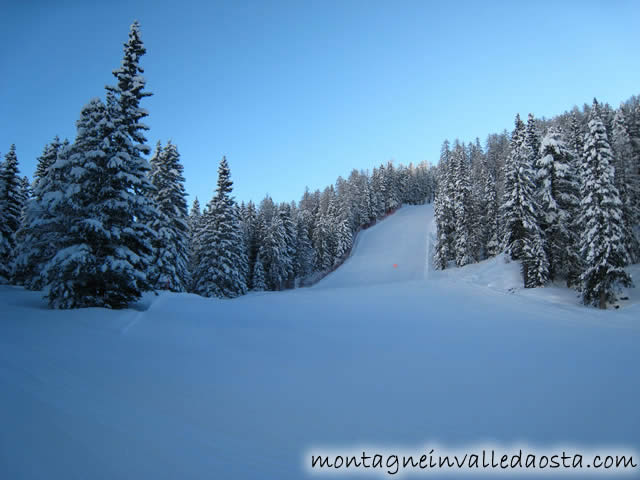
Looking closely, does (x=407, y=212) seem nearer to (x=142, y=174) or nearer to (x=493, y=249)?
(x=493, y=249)

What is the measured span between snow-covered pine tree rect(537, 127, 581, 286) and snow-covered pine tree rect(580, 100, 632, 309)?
3.72 meters

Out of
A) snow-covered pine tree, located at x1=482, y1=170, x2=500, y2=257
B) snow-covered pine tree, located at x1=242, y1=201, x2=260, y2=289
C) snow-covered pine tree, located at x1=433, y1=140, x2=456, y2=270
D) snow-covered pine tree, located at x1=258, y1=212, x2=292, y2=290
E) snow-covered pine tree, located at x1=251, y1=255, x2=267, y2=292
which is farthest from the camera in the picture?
snow-covered pine tree, located at x1=242, y1=201, x2=260, y2=289

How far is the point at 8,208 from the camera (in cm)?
2631

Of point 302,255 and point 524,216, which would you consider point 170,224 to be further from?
point 302,255

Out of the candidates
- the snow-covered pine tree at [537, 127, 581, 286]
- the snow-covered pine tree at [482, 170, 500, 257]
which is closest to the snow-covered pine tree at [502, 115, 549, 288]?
the snow-covered pine tree at [537, 127, 581, 286]

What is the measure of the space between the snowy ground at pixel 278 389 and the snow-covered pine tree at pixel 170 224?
1388 centimetres

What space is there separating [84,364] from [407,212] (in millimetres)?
91127

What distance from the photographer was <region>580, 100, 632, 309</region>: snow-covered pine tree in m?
19.7

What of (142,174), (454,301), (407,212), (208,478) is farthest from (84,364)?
(407,212)

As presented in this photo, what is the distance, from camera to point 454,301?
1452 centimetres

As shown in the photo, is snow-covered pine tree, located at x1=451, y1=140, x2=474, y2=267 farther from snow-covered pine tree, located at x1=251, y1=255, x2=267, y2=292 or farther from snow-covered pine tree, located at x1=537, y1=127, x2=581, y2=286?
snow-covered pine tree, located at x1=251, y1=255, x2=267, y2=292

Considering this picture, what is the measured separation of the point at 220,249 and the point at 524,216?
1058 inches

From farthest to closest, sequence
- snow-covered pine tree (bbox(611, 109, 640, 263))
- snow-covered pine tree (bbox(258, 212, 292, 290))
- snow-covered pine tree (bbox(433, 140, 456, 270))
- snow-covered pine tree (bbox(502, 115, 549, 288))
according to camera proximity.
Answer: snow-covered pine tree (bbox(258, 212, 292, 290)) < snow-covered pine tree (bbox(433, 140, 456, 270)) < snow-covered pine tree (bbox(611, 109, 640, 263)) < snow-covered pine tree (bbox(502, 115, 549, 288))

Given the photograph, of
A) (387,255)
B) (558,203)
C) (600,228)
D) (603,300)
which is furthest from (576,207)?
(387,255)
